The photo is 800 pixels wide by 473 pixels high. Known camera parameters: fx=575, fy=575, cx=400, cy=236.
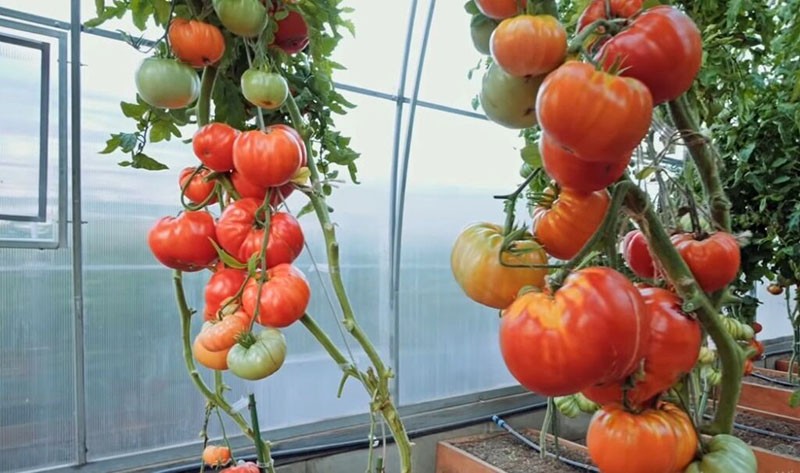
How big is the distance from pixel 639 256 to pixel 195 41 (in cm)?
59

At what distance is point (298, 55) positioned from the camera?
3.30 ft

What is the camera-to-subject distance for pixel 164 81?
73cm

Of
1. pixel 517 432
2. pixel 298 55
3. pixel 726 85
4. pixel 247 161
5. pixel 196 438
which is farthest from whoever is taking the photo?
pixel 517 432

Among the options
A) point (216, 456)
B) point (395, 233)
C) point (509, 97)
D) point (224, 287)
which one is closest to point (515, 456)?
point (395, 233)

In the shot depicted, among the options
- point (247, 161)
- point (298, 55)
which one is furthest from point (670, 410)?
point (298, 55)

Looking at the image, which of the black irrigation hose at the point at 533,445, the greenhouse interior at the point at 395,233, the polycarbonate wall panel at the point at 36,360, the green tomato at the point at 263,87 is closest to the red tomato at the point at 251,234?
the greenhouse interior at the point at 395,233

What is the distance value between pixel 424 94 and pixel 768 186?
1.47 metres

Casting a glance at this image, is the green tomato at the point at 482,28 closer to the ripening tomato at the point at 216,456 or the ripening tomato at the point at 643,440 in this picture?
the ripening tomato at the point at 643,440

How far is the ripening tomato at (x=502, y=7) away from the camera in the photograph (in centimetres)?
41

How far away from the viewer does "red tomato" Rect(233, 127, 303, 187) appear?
26.8 inches

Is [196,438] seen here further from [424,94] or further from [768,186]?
[768,186]

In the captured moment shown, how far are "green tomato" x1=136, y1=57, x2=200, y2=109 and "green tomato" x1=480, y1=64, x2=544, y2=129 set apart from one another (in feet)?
1.57

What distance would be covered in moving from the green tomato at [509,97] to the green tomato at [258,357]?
385 mm

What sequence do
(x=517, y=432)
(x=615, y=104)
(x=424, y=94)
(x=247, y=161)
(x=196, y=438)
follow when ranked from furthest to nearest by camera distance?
(x=517, y=432)
(x=424, y=94)
(x=196, y=438)
(x=247, y=161)
(x=615, y=104)
